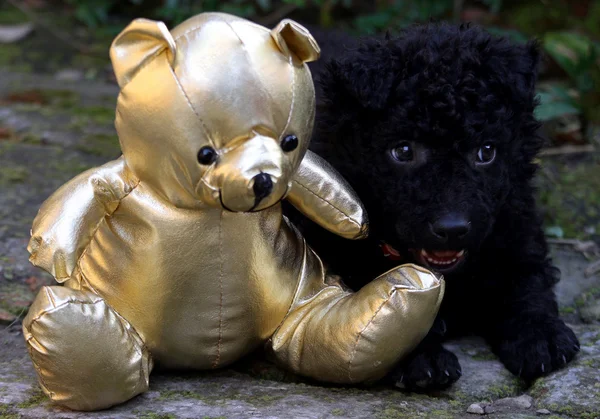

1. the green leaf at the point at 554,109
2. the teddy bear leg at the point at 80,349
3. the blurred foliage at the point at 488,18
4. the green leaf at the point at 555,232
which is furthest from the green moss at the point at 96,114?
Answer: the teddy bear leg at the point at 80,349

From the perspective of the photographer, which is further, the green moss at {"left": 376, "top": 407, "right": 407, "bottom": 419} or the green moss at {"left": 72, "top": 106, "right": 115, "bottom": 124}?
the green moss at {"left": 72, "top": 106, "right": 115, "bottom": 124}

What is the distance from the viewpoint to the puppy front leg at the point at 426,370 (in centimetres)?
236

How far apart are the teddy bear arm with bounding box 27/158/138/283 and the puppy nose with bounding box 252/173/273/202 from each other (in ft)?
1.26

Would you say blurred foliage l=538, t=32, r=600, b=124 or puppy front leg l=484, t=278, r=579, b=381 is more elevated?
blurred foliage l=538, t=32, r=600, b=124

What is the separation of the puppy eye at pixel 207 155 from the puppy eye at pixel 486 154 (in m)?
0.81

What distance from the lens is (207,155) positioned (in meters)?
1.98

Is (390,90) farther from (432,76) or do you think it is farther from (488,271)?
(488,271)

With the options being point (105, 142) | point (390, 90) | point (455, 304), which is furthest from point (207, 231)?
point (105, 142)

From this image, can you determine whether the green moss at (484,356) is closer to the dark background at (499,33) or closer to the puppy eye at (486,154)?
the puppy eye at (486,154)

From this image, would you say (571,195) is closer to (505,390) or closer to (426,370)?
(505,390)

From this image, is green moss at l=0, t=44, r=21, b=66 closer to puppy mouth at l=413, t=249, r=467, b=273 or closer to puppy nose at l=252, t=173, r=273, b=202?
puppy mouth at l=413, t=249, r=467, b=273

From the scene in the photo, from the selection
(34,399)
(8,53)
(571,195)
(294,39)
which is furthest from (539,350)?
(8,53)

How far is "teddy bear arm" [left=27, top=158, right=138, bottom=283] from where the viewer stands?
212cm

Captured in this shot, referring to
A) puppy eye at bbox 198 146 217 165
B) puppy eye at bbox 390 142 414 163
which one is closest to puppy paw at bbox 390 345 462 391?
puppy eye at bbox 390 142 414 163
